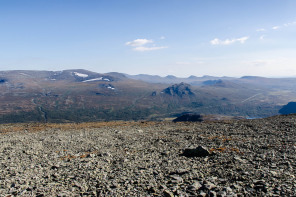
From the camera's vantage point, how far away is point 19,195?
36.2 feet

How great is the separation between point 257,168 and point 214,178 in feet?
9.86

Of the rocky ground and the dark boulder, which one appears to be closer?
the rocky ground

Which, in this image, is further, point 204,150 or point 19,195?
point 204,150

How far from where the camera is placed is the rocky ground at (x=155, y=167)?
10.8 metres

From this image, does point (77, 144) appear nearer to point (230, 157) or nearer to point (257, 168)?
point (230, 157)

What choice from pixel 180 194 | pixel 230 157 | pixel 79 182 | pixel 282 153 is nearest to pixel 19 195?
pixel 79 182

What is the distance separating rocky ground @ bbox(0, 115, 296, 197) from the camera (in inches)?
426

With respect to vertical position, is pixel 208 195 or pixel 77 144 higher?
pixel 208 195

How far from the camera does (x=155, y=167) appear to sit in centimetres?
1395

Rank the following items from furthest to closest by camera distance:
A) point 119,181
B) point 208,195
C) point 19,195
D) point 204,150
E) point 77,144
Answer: point 77,144 < point 204,150 < point 119,181 < point 19,195 < point 208,195

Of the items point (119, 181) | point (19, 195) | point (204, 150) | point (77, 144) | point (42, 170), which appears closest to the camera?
point (19, 195)

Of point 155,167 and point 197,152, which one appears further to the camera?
point 197,152

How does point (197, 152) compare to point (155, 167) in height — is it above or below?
above

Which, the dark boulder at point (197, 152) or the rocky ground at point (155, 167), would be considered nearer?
the rocky ground at point (155, 167)
